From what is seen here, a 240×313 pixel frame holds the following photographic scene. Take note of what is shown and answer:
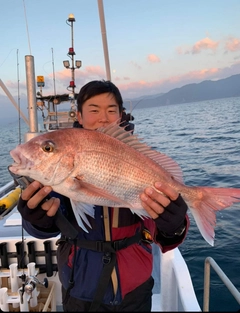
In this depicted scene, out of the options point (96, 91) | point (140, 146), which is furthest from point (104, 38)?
point (140, 146)

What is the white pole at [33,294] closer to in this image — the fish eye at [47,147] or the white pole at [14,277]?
the white pole at [14,277]

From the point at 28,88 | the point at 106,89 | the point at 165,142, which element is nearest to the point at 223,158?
the point at 165,142

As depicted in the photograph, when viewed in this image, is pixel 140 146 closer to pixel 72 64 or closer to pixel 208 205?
pixel 208 205

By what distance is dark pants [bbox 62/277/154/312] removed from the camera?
2277 millimetres

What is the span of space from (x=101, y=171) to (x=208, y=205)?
0.99 meters

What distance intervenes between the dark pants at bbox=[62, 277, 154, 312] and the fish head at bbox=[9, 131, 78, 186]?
44.8 inches

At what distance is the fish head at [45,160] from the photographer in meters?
1.99

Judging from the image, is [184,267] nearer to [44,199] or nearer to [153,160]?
[153,160]

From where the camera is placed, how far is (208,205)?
2299 mm

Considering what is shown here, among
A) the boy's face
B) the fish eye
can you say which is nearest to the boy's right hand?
the fish eye

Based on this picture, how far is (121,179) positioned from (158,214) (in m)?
0.41

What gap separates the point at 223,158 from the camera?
1548 centimetres

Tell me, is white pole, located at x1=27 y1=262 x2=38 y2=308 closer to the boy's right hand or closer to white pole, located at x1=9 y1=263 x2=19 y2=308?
white pole, located at x1=9 y1=263 x2=19 y2=308

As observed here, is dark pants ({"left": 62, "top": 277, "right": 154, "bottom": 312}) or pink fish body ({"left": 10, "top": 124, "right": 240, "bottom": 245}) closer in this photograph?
pink fish body ({"left": 10, "top": 124, "right": 240, "bottom": 245})
